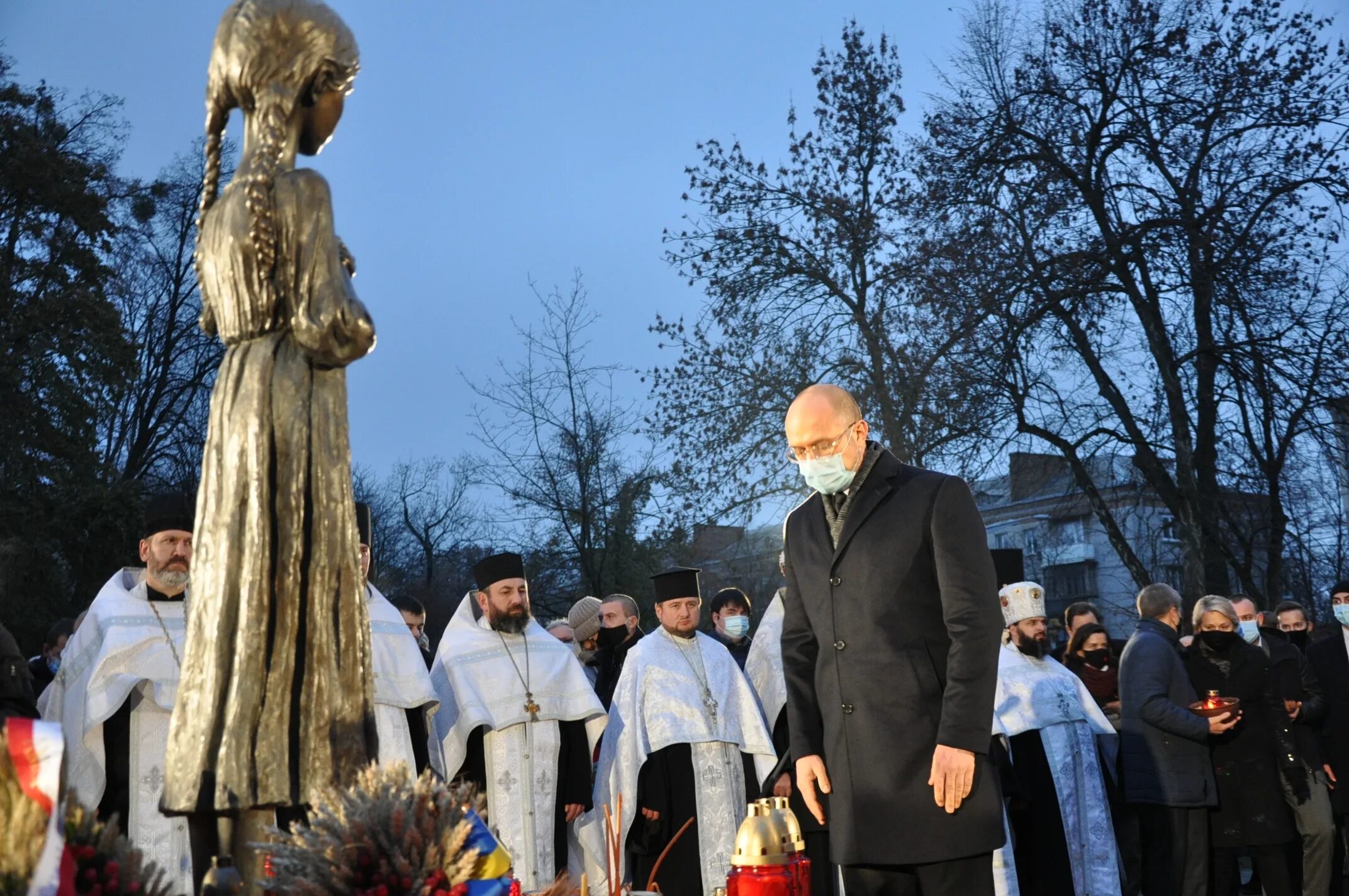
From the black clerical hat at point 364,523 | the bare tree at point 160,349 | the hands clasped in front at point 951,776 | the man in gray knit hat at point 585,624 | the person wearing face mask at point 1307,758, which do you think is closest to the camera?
the hands clasped in front at point 951,776

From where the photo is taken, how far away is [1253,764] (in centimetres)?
970

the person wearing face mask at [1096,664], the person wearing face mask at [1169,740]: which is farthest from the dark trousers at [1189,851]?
the person wearing face mask at [1096,664]

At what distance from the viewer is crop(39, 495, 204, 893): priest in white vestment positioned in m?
6.15

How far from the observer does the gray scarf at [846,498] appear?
476cm

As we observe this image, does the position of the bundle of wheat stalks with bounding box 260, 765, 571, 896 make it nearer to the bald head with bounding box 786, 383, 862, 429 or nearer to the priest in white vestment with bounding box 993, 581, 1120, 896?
the bald head with bounding box 786, 383, 862, 429

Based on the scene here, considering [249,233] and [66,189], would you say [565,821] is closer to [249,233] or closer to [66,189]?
[249,233]

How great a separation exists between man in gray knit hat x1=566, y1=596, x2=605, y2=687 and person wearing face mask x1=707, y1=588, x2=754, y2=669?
1290 millimetres

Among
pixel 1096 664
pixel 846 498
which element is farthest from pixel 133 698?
pixel 1096 664

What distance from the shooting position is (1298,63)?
64.0 ft

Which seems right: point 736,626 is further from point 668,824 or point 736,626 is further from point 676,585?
point 668,824

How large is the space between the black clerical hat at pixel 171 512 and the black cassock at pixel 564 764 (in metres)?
3.17

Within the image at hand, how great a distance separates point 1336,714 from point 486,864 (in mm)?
9539

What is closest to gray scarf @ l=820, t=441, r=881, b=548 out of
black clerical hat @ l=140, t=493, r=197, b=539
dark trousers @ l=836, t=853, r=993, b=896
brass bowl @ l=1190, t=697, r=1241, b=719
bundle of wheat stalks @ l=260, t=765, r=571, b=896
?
dark trousers @ l=836, t=853, r=993, b=896

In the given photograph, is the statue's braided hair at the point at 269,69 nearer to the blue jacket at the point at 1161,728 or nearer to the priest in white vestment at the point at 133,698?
the priest in white vestment at the point at 133,698
